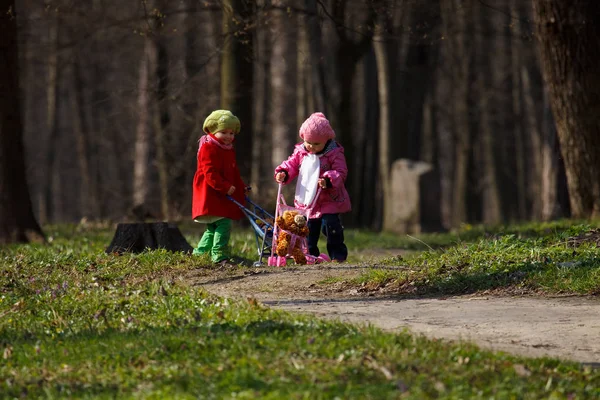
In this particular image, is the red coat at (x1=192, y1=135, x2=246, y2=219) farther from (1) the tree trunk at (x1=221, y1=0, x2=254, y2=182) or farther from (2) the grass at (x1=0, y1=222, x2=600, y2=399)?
(1) the tree trunk at (x1=221, y1=0, x2=254, y2=182)

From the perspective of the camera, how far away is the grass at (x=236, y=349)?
19.7 feet

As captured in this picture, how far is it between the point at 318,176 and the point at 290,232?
2.17ft

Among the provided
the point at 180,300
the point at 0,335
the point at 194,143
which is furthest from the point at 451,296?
the point at 194,143

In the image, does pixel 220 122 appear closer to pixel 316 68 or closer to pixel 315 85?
pixel 316 68

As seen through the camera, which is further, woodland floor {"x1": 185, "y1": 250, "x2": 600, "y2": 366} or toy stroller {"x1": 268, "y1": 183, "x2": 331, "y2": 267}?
toy stroller {"x1": 268, "y1": 183, "x2": 331, "y2": 267}

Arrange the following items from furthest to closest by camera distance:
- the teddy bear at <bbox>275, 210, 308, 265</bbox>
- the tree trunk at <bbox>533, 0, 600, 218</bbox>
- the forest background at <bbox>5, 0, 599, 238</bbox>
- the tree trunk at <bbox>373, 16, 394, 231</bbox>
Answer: the tree trunk at <bbox>373, 16, 394, 231</bbox> < the forest background at <bbox>5, 0, 599, 238</bbox> < the tree trunk at <bbox>533, 0, 600, 218</bbox> < the teddy bear at <bbox>275, 210, 308, 265</bbox>

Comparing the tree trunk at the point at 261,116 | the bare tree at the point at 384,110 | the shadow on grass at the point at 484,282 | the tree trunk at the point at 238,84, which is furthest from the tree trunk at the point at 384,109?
the shadow on grass at the point at 484,282

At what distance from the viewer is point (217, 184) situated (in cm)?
1120

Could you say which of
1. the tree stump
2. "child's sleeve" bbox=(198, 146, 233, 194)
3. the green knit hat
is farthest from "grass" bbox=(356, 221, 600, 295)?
the tree stump

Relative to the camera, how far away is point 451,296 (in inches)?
369

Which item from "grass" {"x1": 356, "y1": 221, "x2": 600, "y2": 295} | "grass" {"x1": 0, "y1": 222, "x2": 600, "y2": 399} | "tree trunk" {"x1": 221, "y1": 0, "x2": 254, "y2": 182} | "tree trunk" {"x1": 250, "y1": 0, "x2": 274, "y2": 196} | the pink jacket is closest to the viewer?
"grass" {"x1": 0, "y1": 222, "x2": 600, "y2": 399}

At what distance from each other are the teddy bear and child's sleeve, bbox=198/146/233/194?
73cm

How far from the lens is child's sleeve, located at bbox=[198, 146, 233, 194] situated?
36.8ft

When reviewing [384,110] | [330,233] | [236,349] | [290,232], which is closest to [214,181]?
[290,232]
